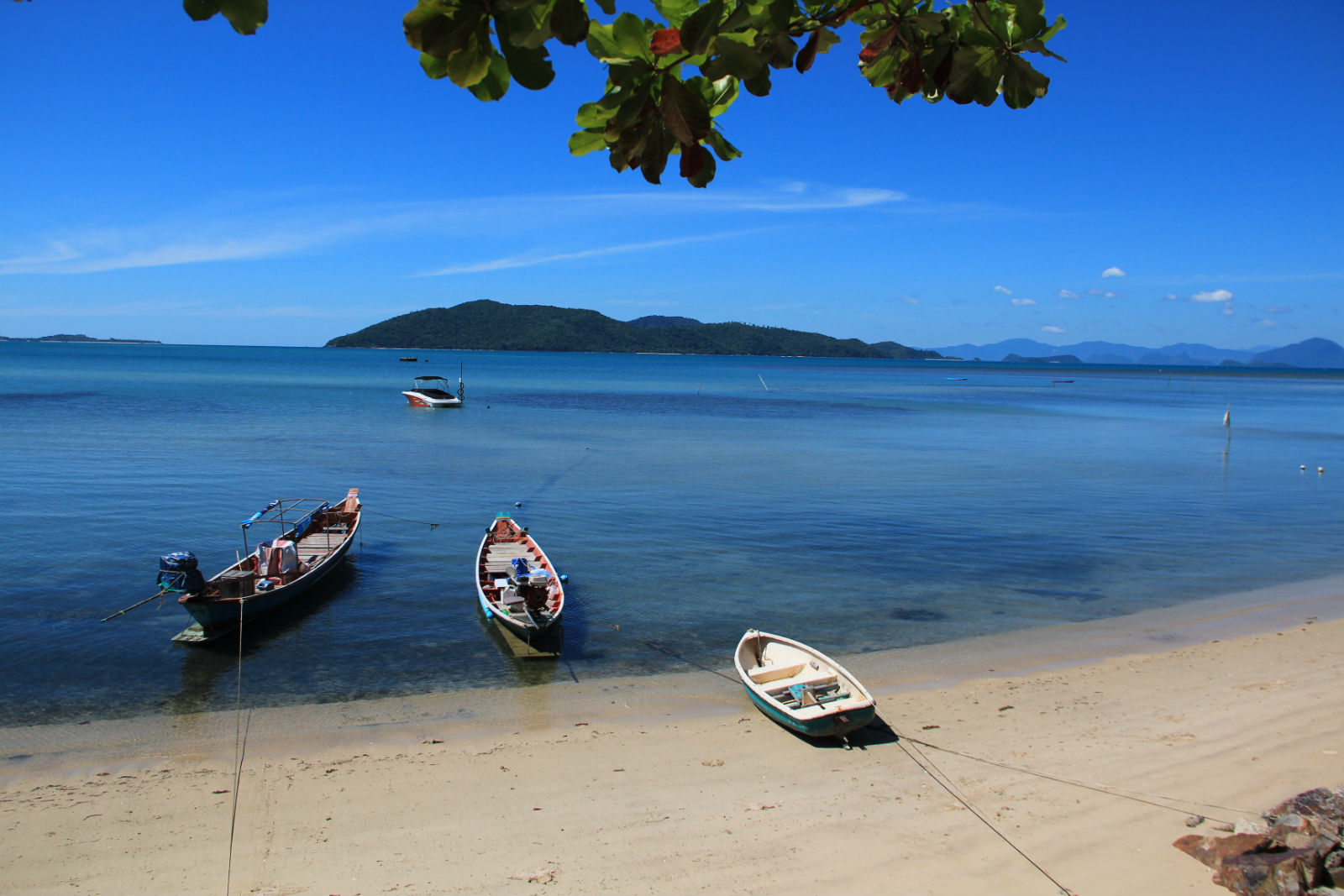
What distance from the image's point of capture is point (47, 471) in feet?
103

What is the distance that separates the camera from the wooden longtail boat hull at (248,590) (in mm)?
15039

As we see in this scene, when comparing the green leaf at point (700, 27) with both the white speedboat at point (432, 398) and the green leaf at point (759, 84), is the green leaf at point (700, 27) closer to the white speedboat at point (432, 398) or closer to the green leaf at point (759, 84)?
the green leaf at point (759, 84)

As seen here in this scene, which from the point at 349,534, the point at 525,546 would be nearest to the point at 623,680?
the point at 525,546

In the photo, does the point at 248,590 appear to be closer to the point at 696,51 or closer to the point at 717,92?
the point at 717,92

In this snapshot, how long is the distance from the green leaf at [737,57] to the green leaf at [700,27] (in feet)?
0.32

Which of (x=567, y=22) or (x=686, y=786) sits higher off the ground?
(x=567, y=22)

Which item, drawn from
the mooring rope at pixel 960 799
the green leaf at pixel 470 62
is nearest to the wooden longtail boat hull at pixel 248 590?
the mooring rope at pixel 960 799

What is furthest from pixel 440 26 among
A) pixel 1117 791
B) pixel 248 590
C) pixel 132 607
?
pixel 132 607

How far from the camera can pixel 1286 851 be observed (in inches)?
276

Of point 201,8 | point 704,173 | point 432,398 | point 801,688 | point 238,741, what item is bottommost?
point 238,741

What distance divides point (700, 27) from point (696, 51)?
71 mm

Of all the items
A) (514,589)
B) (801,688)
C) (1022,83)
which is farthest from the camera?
(514,589)

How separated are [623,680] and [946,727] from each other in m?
5.39

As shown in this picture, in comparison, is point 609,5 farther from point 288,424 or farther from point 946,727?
point 288,424
